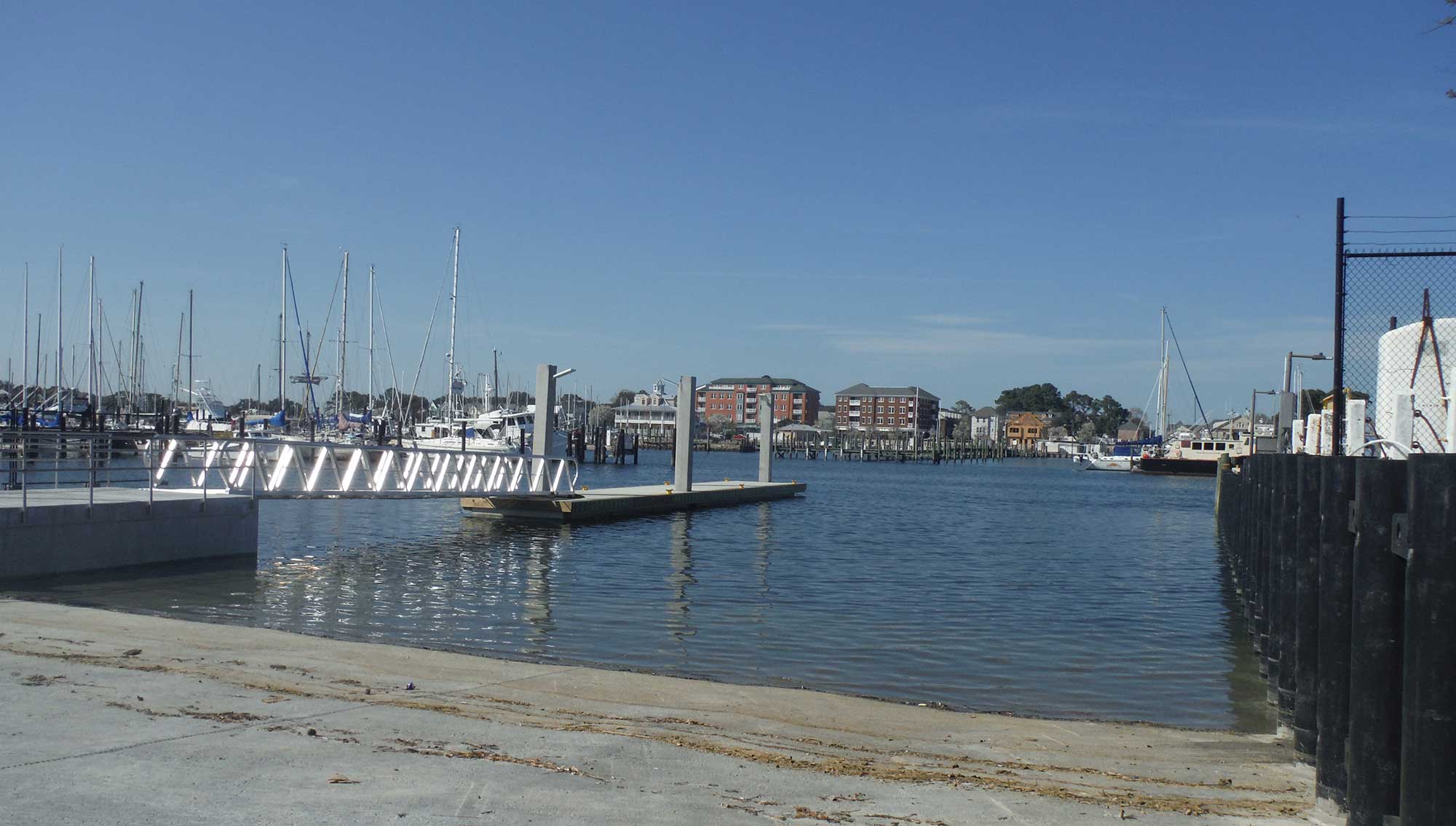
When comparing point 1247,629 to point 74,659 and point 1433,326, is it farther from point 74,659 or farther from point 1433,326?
Answer: point 74,659

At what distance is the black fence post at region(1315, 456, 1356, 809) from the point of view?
6.43m

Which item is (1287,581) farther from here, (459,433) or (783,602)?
(459,433)

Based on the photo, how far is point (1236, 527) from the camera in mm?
23469

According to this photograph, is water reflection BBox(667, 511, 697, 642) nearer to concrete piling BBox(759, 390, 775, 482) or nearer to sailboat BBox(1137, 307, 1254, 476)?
concrete piling BBox(759, 390, 775, 482)

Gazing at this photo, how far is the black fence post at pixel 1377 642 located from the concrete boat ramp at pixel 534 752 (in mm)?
890

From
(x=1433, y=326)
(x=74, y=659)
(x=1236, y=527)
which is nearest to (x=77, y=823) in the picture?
(x=74, y=659)

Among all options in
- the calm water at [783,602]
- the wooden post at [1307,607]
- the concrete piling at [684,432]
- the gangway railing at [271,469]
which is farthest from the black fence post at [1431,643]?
the concrete piling at [684,432]

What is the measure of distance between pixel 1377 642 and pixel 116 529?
18.0m

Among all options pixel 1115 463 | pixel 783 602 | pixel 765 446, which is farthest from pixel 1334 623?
pixel 1115 463

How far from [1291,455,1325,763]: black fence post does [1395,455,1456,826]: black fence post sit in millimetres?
2082

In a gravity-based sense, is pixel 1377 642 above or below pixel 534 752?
above

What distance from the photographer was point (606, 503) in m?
35.0

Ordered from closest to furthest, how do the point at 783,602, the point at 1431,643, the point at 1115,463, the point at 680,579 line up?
the point at 1431,643 → the point at 783,602 → the point at 680,579 → the point at 1115,463

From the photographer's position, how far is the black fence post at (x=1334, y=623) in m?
6.43
